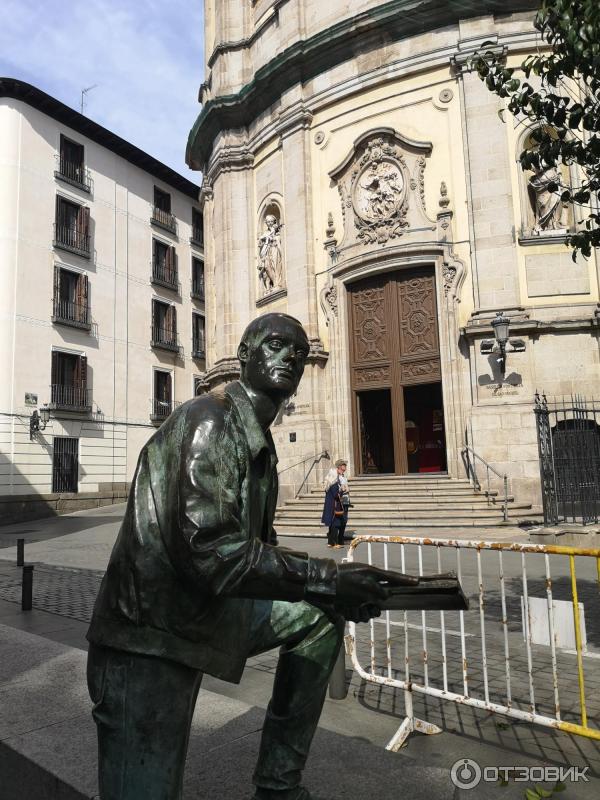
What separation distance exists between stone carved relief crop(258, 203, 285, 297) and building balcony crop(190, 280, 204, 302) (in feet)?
45.9

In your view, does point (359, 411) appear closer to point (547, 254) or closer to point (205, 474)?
point (547, 254)

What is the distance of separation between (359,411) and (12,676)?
1503 centimetres

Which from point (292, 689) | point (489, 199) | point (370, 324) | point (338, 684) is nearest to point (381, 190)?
point (489, 199)

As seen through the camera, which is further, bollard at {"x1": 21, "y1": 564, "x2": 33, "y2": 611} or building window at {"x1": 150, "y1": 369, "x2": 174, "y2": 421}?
building window at {"x1": 150, "y1": 369, "x2": 174, "y2": 421}

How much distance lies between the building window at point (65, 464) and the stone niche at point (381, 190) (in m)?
14.2

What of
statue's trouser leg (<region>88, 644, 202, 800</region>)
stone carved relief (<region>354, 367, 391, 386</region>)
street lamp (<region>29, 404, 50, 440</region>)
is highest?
stone carved relief (<region>354, 367, 391, 386</region>)

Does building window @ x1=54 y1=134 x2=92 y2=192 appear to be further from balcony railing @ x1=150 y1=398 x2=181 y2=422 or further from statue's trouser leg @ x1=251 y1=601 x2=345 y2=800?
statue's trouser leg @ x1=251 y1=601 x2=345 y2=800

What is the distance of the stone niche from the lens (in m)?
17.7

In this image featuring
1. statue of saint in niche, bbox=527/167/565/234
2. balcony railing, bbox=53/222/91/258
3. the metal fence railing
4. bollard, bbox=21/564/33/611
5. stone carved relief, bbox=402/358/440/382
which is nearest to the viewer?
bollard, bbox=21/564/33/611

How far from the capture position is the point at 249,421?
2.13 metres

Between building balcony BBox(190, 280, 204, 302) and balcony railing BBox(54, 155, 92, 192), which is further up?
balcony railing BBox(54, 155, 92, 192)

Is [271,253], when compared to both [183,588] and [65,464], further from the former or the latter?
[183,588]

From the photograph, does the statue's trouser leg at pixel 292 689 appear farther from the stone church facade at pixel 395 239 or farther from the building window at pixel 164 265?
the building window at pixel 164 265

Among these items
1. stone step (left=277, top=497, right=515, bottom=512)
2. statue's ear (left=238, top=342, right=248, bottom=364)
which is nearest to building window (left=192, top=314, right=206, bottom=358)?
stone step (left=277, top=497, right=515, bottom=512)
